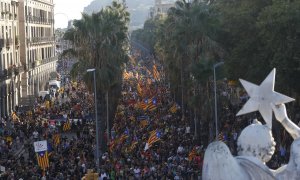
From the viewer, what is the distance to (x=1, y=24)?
185 ft

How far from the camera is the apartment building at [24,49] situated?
190 feet

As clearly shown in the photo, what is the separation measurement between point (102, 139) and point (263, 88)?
84.1ft

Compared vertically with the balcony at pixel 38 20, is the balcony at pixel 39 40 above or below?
below

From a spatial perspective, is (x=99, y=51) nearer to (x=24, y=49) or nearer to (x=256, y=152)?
(x=256, y=152)

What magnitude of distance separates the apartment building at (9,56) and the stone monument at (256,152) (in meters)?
46.1

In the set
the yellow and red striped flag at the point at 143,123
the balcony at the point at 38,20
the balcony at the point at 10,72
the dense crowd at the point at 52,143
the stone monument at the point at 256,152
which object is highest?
the balcony at the point at 38,20

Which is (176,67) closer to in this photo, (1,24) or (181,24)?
(181,24)

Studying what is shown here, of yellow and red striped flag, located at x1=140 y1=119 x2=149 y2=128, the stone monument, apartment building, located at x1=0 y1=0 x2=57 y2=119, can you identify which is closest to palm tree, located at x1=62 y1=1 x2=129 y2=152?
yellow and red striped flag, located at x1=140 y1=119 x2=149 y2=128

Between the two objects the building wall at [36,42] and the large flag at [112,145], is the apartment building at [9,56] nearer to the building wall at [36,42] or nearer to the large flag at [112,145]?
the building wall at [36,42]

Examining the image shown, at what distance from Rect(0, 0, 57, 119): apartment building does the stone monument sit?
46.0 m

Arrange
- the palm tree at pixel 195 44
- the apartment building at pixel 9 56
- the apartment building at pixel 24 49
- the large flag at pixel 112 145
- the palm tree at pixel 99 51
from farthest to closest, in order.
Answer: the apartment building at pixel 24 49 < the apartment building at pixel 9 56 < the palm tree at pixel 99 51 < the palm tree at pixel 195 44 < the large flag at pixel 112 145

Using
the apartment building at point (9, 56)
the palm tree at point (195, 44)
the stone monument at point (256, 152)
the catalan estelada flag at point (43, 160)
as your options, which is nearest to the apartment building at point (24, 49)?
the apartment building at point (9, 56)

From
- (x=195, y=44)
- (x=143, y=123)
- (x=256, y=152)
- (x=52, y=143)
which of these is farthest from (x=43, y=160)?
(x=256, y=152)

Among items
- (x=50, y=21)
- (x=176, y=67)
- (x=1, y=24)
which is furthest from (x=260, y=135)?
(x=50, y=21)
